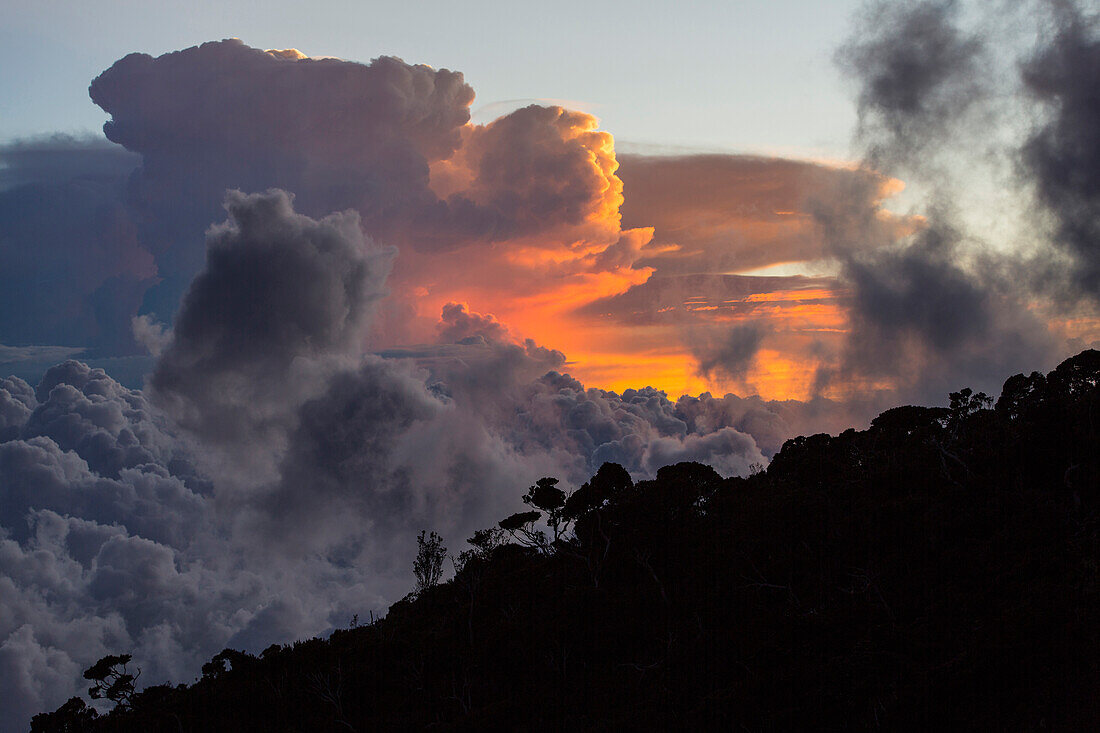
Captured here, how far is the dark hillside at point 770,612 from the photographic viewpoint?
29688 millimetres

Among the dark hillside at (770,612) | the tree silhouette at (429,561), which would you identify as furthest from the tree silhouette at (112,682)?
the tree silhouette at (429,561)

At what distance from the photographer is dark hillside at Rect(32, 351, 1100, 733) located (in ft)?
97.4

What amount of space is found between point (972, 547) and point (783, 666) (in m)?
14.3

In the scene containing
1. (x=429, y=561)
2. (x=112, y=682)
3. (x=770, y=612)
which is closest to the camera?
(x=770, y=612)

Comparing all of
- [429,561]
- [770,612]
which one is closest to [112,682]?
[429,561]

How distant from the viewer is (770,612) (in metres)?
43.4

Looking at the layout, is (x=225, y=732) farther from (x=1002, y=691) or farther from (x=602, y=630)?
(x=1002, y=691)

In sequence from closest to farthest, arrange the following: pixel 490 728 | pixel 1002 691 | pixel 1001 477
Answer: pixel 1002 691 < pixel 490 728 < pixel 1001 477

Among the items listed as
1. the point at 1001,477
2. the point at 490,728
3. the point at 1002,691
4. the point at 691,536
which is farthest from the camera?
the point at 691,536

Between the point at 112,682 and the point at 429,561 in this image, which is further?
the point at 429,561

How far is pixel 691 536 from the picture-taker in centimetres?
5812

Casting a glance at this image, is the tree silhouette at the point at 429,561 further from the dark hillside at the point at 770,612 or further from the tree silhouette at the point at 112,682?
the tree silhouette at the point at 112,682

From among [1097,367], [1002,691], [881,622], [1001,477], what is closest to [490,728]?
[881,622]

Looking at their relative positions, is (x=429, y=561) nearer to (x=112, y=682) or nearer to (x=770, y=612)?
(x=112, y=682)
